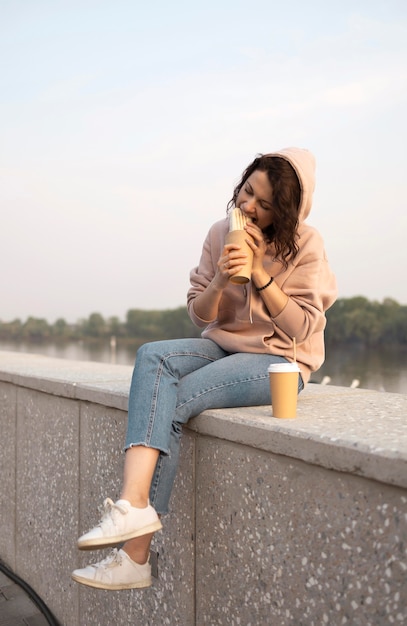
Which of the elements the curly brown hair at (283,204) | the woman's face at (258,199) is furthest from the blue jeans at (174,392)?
the woman's face at (258,199)

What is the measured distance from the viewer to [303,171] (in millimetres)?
2291

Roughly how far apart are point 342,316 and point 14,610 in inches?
2293

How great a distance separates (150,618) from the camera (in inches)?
83.3

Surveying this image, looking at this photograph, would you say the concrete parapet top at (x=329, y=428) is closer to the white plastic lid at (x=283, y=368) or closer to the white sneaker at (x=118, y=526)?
the white plastic lid at (x=283, y=368)

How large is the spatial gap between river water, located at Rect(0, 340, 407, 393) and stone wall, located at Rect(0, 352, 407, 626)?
71.6 metres

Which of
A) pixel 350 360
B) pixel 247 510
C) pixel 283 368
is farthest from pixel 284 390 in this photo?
pixel 350 360

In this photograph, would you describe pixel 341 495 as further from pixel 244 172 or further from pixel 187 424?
pixel 244 172

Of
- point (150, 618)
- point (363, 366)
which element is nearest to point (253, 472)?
point (150, 618)

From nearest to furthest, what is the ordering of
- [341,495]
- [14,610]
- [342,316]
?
1. [341,495]
2. [14,610]
3. [342,316]

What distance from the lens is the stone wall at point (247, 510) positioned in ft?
4.32

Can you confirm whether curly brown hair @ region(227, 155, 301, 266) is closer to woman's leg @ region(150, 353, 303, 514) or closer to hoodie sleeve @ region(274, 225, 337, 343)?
hoodie sleeve @ region(274, 225, 337, 343)

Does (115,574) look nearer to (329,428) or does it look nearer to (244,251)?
(329,428)

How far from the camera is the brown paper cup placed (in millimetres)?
2111

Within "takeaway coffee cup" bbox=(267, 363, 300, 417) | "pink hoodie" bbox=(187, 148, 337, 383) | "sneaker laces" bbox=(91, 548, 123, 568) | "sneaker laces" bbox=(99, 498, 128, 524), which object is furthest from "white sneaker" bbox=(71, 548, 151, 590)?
"pink hoodie" bbox=(187, 148, 337, 383)
